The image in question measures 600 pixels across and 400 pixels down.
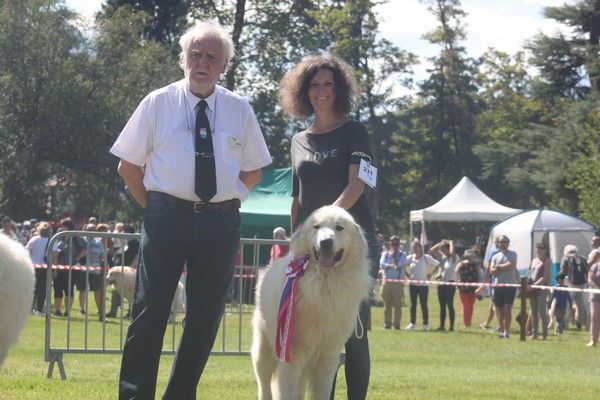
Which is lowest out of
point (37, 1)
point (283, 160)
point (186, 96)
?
point (186, 96)

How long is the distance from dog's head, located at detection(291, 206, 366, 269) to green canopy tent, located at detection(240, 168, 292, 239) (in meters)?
20.4

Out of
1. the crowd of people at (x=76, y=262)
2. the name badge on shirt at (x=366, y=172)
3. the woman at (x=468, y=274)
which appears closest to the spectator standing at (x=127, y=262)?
the crowd of people at (x=76, y=262)

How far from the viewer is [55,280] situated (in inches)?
729

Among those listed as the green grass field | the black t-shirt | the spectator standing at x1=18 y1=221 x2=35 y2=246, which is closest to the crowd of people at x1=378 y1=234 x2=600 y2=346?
the green grass field

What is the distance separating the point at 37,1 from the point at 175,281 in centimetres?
3637

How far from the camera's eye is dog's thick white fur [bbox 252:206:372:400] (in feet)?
22.0

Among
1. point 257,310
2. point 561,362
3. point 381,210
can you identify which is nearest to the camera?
point 257,310

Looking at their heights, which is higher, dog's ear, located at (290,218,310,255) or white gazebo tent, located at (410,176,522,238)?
white gazebo tent, located at (410,176,522,238)

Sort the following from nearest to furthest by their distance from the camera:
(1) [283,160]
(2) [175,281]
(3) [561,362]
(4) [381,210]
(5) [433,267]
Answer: (2) [175,281] < (3) [561,362] < (5) [433,267] < (1) [283,160] < (4) [381,210]

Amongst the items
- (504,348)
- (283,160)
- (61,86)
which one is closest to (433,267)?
(504,348)

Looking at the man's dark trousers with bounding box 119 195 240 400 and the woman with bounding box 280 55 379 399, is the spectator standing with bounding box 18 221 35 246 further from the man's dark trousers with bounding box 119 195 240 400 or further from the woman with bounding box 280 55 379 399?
the man's dark trousers with bounding box 119 195 240 400

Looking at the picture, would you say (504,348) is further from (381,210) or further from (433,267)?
(381,210)

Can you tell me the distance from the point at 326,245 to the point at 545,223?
2333 centimetres

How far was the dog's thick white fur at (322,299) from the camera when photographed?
6.70 meters
